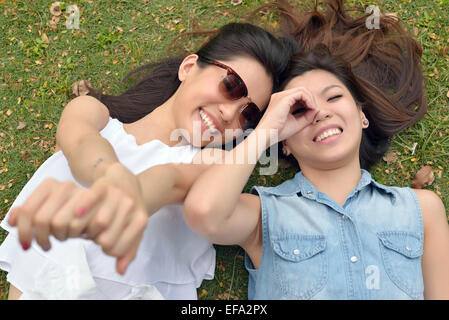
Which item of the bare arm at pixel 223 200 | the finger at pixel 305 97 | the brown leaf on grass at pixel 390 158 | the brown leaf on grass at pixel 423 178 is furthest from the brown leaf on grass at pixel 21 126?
the brown leaf on grass at pixel 423 178

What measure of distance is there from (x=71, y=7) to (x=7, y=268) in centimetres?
275

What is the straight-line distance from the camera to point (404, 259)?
2.88 m

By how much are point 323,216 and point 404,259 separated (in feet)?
2.12

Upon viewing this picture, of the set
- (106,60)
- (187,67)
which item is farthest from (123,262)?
(106,60)

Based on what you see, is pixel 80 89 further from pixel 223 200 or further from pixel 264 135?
pixel 223 200

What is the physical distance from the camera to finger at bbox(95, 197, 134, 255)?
5.42ft

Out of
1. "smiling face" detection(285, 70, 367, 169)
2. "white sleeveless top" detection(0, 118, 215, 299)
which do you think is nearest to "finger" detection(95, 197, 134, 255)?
"white sleeveless top" detection(0, 118, 215, 299)

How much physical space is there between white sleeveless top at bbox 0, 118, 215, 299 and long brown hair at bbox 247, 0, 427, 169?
5.67ft

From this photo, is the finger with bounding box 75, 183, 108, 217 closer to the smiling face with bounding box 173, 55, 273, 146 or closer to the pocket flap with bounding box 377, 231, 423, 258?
the smiling face with bounding box 173, 55, 273, 146

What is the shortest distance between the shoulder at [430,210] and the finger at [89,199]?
247cm

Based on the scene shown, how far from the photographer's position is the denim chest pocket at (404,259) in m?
2.81

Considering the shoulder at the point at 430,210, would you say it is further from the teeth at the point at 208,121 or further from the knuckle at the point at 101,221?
the knuckle at the point at 101,221
